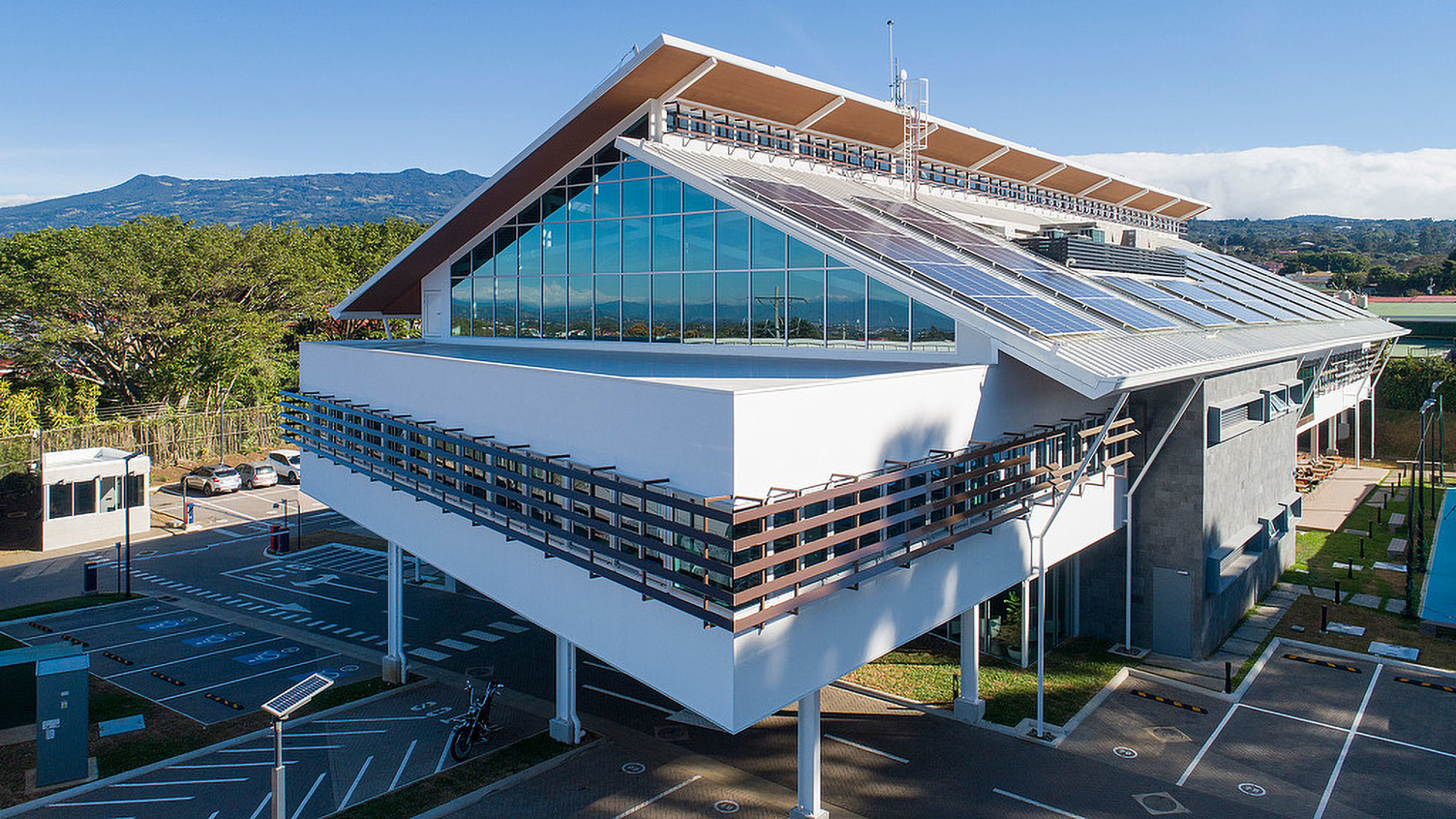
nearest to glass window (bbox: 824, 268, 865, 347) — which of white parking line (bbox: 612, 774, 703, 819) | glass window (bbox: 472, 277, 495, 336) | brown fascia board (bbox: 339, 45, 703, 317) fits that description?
brown fascia board (bbox: 339, 45, 703, 317)

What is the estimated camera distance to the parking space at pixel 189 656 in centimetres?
1998

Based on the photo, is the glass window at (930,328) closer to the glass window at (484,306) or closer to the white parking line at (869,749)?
the white parking line at (869,749)

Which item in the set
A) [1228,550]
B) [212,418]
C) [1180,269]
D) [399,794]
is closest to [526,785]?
[399,794]

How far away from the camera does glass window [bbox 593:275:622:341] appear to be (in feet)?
71.0

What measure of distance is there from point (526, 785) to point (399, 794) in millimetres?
2052

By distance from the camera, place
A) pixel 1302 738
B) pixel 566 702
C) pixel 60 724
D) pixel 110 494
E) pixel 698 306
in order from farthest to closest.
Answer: pixel 110 494 → pixel 698 306 → pixel 566 702 → pixel 1302 738 → pixel 60 724

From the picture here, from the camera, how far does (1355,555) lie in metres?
29.4

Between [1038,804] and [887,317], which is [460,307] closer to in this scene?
[887,317]

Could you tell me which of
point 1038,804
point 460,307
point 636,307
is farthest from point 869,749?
point 460,307

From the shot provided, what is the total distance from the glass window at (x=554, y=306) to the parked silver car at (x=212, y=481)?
93.4 ft

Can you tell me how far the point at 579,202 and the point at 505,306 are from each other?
4270mm

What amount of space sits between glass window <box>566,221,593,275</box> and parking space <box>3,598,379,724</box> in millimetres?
10868

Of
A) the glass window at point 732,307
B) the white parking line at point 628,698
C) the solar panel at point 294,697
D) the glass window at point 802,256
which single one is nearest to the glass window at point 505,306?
the glass window at point 732,307

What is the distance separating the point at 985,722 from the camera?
17.2m
